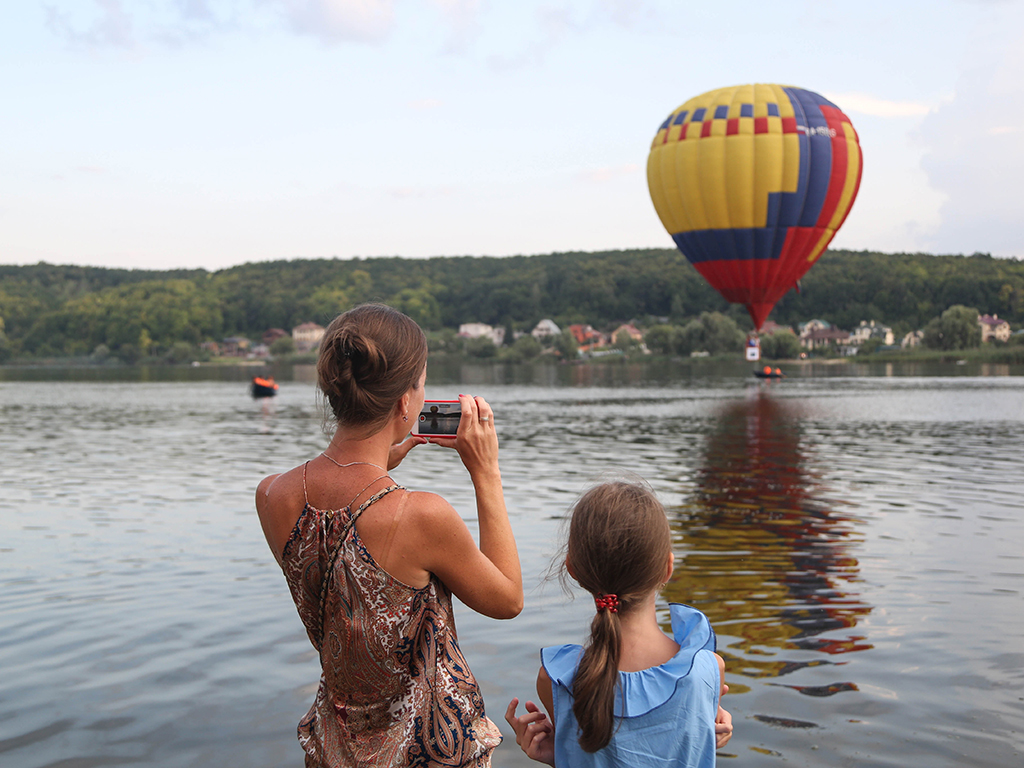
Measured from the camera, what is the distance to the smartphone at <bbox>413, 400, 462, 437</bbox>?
2.28 metres

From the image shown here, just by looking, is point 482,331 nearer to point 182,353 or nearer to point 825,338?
point 182,353

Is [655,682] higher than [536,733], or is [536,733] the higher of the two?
[655,682]

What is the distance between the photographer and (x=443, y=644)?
7.20 feet

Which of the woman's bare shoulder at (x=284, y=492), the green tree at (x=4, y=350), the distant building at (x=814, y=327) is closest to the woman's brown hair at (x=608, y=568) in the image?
the woman's bare shoulder at (x=284, y=492)

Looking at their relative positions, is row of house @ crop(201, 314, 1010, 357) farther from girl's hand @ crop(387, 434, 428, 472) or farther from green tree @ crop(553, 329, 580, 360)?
girl's hand @ crop(387, 434, 428, 472)

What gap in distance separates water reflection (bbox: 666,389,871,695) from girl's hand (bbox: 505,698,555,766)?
3.43m

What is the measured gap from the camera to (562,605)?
7.54 metres

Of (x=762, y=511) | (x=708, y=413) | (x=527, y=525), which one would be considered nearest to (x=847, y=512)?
(x=762, y=511)

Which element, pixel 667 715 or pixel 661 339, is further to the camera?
pixel 661 339

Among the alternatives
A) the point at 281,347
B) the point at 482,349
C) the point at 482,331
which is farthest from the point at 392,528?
the point at 482,331

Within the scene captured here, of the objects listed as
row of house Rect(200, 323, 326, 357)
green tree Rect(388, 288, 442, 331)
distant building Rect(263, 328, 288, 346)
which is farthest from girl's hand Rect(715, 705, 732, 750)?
distant building Rect(263, 328, 288, 346)

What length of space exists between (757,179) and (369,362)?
122ft

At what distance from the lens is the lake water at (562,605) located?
4.87m

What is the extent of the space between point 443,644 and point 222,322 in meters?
187
